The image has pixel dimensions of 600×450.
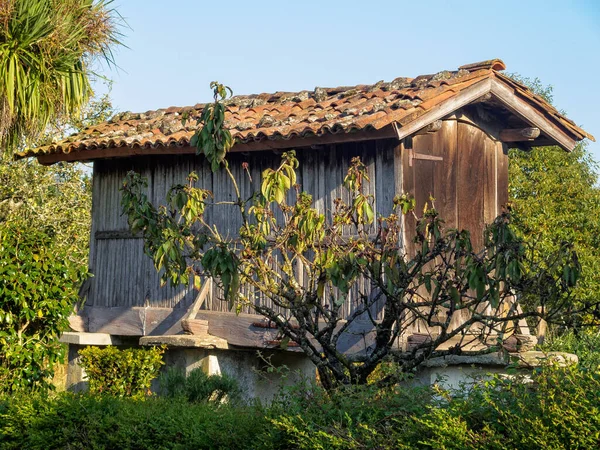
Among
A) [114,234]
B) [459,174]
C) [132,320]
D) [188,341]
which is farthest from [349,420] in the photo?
[114,234]

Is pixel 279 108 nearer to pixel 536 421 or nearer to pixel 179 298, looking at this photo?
pixel 179 298

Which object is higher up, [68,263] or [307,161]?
[307,161]

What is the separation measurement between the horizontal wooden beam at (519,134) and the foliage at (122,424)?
597 cm

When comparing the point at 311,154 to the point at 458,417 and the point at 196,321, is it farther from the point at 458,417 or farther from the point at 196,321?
the point at 458,417

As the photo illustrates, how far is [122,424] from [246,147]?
4.17 metres

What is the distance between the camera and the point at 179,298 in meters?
10.6

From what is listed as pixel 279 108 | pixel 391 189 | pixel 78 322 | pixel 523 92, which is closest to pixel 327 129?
pixel 391 189

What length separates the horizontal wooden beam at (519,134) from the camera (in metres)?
10.8

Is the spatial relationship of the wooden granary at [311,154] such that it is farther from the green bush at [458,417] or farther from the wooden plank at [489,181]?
the green bush at [458,417]

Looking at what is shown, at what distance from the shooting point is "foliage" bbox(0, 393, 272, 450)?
564cm

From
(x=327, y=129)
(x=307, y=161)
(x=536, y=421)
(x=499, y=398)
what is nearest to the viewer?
(x=536, y=421)

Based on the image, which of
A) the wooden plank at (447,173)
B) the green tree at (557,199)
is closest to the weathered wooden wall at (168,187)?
the wooden plank at (447,173)

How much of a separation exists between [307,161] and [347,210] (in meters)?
3.18

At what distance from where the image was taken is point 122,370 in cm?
916
